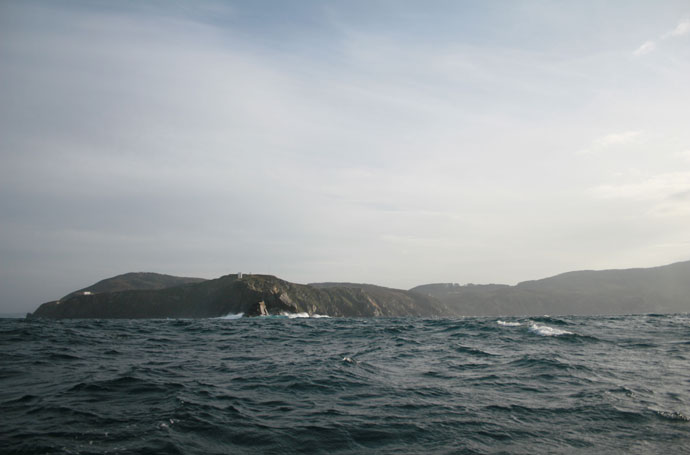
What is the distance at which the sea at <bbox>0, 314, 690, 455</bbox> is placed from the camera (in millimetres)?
8656

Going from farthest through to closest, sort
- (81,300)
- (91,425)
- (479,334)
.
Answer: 1. (81,300)
2. (479,334)
3. (91,425)

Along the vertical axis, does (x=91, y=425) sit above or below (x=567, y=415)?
above

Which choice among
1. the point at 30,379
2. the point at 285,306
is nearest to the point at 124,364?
the point at 30,379

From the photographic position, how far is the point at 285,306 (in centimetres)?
16638

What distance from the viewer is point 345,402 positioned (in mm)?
12273

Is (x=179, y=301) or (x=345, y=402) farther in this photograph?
(x=179, y=301)

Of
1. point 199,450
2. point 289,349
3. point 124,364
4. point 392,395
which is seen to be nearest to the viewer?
point 199,450

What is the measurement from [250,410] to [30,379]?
940 cm

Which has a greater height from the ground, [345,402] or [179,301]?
[179,301]

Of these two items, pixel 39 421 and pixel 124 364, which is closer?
pixel 39 421

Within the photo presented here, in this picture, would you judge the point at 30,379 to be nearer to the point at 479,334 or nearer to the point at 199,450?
the point at 199,450

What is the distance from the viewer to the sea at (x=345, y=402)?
866 cm

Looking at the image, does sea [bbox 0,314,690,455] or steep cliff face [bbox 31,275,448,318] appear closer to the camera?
sea [bbox 0,314,690,455]

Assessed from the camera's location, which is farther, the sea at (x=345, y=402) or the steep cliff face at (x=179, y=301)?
the steep cliff face at (x=179, y=301)
